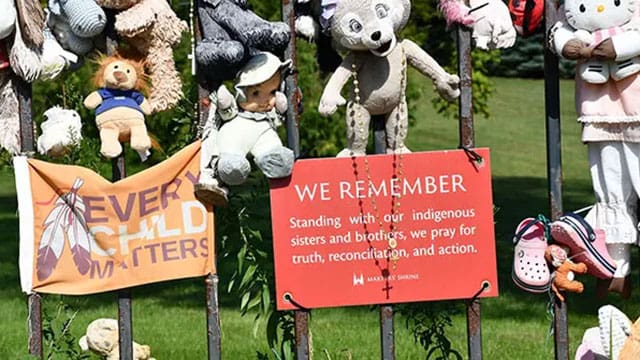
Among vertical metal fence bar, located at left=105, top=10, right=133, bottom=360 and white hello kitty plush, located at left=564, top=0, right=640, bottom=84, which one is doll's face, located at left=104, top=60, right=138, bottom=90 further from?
white hello kitty plush, located at left=564, top=0, right=640, bottom=84

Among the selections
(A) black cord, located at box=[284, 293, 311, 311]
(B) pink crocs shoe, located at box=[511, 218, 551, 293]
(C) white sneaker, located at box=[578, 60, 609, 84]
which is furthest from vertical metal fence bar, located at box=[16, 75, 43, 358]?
(C) white sneaker, located at box=[578, 60, 609, 84]

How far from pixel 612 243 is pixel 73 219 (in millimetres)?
1702

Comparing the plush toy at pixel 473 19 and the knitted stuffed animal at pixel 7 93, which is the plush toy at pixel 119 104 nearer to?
the knitted stuffed animal at pixel 7 93

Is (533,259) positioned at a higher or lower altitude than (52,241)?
lower

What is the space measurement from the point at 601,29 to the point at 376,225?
0.92 m

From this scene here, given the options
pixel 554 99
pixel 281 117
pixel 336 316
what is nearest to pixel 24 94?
pixel 281 117

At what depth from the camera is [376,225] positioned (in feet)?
12.5

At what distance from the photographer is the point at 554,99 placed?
12.8ft

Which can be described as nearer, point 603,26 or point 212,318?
point 603,26

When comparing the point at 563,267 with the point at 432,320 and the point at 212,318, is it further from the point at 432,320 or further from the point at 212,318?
the point at 212,318

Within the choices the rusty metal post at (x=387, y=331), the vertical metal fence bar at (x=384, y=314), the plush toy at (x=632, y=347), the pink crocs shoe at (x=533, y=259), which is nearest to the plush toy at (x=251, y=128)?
the vertical metal fence bar at (x=384, y=314)

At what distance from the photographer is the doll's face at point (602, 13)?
3742 millimetres

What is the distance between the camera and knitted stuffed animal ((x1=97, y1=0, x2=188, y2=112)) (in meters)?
3.79

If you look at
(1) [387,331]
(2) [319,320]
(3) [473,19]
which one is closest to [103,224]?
(1) [387,331]
